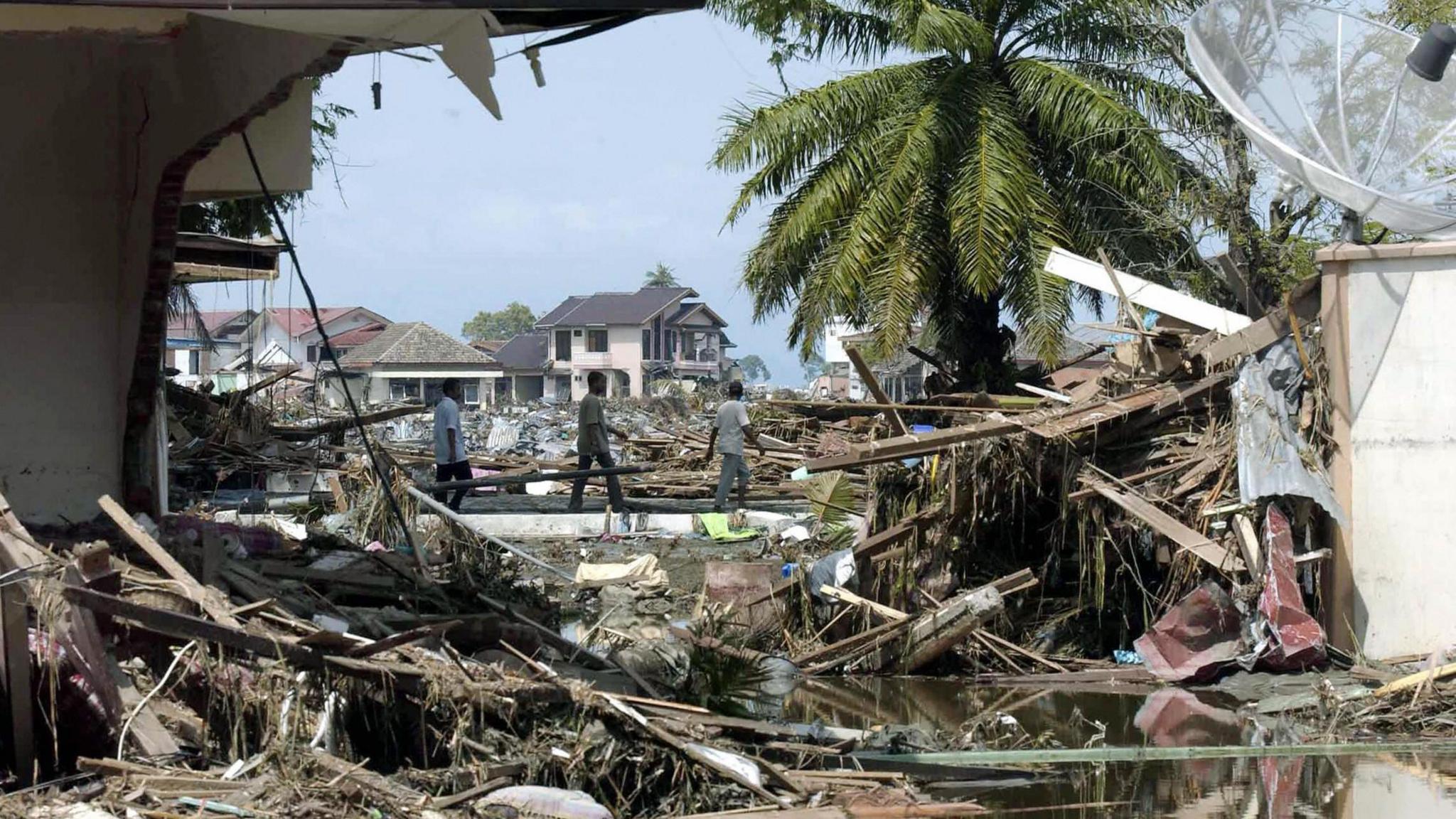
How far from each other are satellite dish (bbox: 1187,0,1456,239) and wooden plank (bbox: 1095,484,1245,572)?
2.70 m

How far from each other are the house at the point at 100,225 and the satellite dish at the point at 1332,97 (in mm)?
5965

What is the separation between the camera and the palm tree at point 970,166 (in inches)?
755

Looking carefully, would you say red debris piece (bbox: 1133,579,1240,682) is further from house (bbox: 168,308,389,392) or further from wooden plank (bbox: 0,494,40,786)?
house (bbox: 168,308,389,392)

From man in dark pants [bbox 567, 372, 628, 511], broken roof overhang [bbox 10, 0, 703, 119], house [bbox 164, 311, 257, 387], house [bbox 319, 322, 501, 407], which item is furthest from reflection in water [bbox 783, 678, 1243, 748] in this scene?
house [bbox 319, 322, 501, 407]

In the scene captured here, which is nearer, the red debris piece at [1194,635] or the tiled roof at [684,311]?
the red debris piece at [1194,635]

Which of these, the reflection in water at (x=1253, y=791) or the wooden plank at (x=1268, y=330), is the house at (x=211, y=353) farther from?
the reflection in water at (x=1253, y=791)

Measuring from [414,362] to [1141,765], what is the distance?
68489mm

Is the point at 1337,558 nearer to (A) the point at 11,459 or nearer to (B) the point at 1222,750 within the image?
(B) the point at 1222,750

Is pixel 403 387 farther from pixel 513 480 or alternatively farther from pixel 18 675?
pixel 18 675

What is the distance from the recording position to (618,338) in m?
82.9

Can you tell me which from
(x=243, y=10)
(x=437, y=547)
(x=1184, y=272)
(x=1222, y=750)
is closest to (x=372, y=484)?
(x=437, y=547)

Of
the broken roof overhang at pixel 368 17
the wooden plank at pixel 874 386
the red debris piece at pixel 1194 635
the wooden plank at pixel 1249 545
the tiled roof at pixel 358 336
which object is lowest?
the red debris piece at pixel 1194 635

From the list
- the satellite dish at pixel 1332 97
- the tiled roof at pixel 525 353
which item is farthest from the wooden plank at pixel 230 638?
the tiled roof at pixel 525 353

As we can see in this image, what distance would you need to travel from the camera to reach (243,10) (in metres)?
7.52
